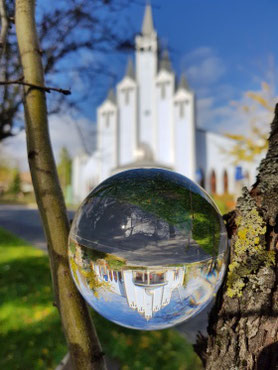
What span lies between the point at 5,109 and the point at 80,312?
4.67m

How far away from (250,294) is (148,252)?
0.57 metres

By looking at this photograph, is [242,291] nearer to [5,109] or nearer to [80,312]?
[80,312]

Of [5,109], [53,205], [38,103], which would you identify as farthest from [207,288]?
[5,109]

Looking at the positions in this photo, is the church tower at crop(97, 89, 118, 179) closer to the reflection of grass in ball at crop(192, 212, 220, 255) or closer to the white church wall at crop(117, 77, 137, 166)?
the white church wall at crop(117, 77, 137, 166)

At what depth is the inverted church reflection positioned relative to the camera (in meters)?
1.07

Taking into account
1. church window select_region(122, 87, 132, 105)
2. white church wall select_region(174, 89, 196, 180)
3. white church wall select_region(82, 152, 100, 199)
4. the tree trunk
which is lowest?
the tree trunk

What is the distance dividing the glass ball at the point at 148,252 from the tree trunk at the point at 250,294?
0.17m

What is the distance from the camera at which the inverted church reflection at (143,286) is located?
1.07m

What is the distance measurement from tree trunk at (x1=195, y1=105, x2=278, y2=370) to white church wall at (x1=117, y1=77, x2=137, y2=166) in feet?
82.8

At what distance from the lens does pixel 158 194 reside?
117cm

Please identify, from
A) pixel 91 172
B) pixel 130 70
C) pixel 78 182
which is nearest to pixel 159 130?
pixel 130 70

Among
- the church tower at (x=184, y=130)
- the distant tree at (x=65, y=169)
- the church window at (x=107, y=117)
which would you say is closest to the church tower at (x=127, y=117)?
the church window at (x=107, y=117)

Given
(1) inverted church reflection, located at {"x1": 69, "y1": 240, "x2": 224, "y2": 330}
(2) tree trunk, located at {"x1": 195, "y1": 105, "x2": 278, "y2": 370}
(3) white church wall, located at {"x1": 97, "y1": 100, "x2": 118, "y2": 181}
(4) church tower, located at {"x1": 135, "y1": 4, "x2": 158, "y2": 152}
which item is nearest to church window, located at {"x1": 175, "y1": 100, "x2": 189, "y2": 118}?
(4) church tower, located at {"x1": 135, "y1": 4, "x2": 158, "y2": 152}

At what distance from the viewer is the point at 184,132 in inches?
1001
